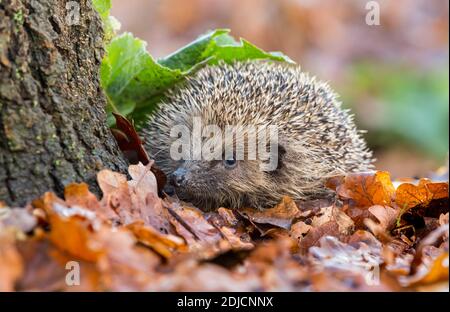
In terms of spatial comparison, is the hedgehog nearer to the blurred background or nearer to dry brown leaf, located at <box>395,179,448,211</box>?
dry brown leaf, located at <box>395,179,448,211</box>

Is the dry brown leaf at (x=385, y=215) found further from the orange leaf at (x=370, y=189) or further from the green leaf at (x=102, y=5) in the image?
the green leaf at (x=102, y=5)

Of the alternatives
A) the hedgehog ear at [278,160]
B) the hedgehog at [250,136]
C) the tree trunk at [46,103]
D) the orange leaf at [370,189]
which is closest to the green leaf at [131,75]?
the hedgehog at [250,136]

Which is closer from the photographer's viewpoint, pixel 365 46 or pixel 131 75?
pixel 131 75

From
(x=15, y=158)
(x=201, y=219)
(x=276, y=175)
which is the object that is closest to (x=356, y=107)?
(x=276, y=175)

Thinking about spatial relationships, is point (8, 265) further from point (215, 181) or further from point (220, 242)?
point (215, 181)

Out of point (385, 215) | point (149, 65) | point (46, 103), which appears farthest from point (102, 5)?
point (385, 215)

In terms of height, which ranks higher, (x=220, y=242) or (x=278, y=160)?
(x=278, y=160)
